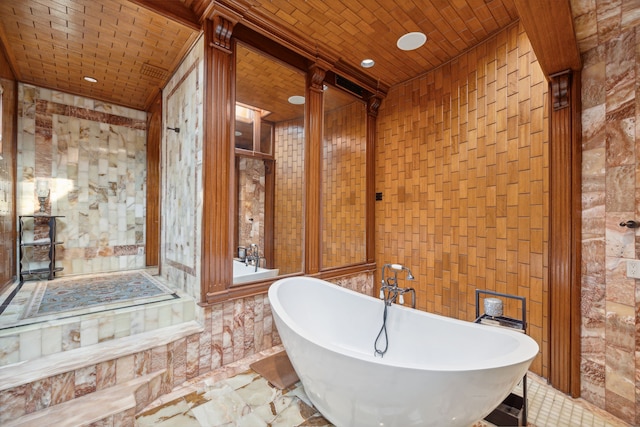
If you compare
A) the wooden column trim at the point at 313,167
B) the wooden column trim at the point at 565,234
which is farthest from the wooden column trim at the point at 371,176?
the wooden column trim at the point at 565,234

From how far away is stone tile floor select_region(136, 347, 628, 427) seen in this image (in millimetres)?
1642

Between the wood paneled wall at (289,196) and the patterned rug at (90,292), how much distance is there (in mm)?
1134

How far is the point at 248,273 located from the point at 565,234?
8.30 feet

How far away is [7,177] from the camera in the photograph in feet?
8.39

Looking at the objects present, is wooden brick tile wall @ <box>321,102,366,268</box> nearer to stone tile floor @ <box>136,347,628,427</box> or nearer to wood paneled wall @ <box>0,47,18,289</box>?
stone tile floor @ <box>136,347,628,427</box>

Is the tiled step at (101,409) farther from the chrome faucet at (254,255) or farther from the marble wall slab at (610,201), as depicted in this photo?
the marble wall slab at (610,201)

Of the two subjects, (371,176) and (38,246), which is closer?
(38,246)

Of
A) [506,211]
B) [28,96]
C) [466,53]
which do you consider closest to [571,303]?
[506,211]

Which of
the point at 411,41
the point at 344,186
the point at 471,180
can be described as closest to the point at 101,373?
the point at 344,186

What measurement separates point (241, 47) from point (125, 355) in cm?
256

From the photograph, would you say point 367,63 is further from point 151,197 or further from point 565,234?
point 151,197

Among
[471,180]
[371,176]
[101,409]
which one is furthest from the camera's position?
[371,176]

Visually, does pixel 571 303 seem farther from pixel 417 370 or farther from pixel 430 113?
pixel 430 113

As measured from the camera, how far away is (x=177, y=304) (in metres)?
2.23
